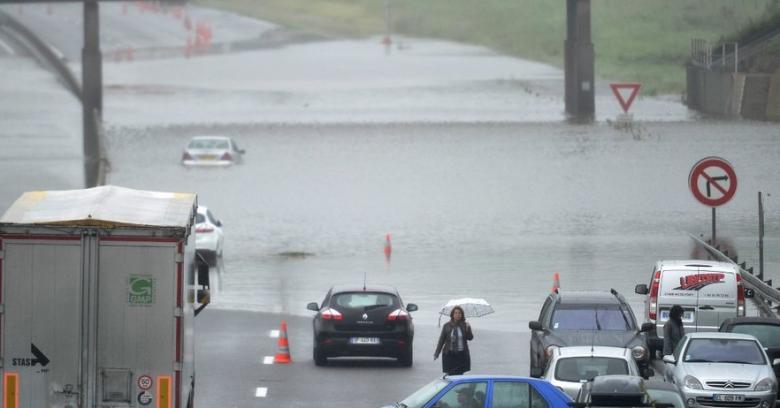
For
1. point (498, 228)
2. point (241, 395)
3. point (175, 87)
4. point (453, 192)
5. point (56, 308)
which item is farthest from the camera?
point (175, 87)

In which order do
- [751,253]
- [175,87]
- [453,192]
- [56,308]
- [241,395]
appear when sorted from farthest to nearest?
[175,87], [453,192], [751,253], [241,395], [56,308]

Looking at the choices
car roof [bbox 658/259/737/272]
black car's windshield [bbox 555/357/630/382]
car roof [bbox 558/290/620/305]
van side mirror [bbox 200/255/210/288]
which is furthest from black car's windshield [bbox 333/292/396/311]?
van side mirror [bbox 200/255/210/288]

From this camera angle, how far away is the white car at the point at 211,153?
55928 mm

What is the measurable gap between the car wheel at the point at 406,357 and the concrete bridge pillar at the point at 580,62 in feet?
135

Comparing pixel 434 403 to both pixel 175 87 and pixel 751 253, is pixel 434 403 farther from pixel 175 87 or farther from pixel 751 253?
pixel 175 87

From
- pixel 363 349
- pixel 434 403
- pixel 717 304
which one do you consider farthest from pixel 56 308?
pixel 717 304

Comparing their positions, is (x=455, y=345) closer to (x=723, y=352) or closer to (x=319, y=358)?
(x=723, y=352)

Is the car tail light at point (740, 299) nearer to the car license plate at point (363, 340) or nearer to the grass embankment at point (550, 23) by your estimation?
the car license plate at point (363, 340)

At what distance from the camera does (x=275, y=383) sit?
2447 cm

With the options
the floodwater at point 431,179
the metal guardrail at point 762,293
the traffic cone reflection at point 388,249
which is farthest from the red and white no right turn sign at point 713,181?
the traffic cone reflection at point 388,249

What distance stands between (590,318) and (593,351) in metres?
3.30

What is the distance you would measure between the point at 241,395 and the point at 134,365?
6.02 metres

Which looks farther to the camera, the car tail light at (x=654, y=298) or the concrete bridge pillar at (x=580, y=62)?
the concrete bridge pillar at (x=580, y=62)

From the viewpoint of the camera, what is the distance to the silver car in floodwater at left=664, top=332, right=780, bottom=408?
2162cm
